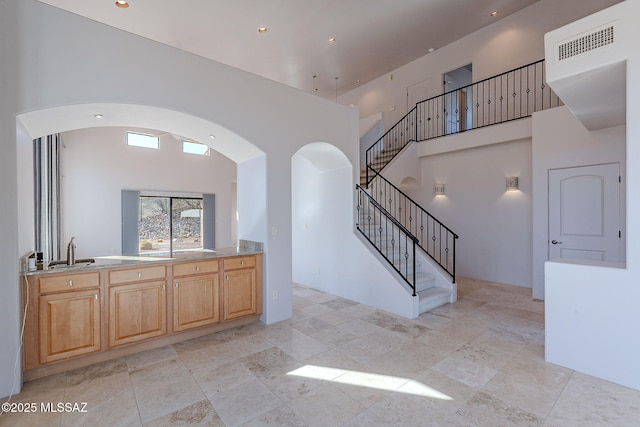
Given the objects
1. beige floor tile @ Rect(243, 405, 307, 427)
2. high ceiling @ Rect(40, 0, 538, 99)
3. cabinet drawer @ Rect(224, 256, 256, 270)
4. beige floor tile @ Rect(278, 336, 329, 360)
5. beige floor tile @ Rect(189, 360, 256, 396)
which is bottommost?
beige floor tile @ Rect(278, 336, 329, 360)

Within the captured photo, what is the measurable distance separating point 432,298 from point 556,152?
3.35 meters

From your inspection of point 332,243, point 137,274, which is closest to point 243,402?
point 137,274

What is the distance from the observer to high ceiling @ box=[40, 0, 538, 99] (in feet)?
17.3

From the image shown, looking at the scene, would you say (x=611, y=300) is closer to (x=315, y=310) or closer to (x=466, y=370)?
(x=466, y=370)

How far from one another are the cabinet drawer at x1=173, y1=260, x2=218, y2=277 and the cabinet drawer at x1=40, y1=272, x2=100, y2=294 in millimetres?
751

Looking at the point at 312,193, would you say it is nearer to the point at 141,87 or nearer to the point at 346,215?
the point at 346,215

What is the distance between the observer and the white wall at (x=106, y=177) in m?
7.05

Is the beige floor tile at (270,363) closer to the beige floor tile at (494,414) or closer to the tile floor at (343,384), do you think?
the tile floor at (343,384)

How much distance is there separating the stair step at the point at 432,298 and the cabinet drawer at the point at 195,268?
3032 millimetres

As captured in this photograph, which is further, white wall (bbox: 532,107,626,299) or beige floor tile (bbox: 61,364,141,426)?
white wall (bbox: 532,107,626,299)

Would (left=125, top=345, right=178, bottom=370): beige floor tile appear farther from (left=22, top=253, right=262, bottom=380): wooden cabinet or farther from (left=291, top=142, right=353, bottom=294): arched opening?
(left=291, top=142, right=353, bottom=294): arched opening

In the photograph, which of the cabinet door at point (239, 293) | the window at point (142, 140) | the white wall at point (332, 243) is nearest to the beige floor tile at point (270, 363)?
the cabinet door at point (239, 293)

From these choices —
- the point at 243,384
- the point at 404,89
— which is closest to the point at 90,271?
the point at 243,384

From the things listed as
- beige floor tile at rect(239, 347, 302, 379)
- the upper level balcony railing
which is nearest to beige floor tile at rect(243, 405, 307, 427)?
beige floor tile at rect(239, 347, 302, 379)
